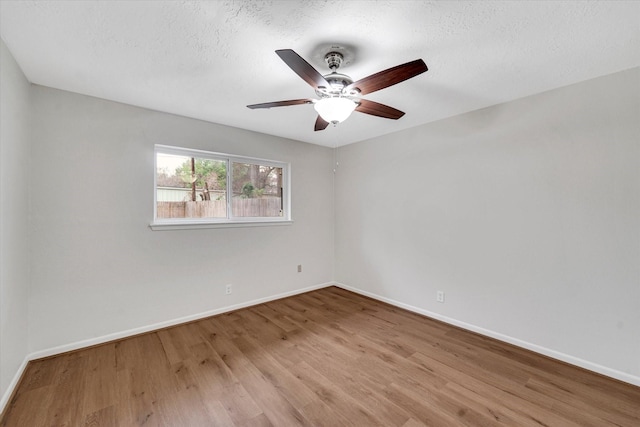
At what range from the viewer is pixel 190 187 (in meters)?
3.06

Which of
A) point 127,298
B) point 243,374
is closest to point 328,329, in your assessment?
point 243,374

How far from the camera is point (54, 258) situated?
2.25 m

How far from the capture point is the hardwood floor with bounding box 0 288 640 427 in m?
1.61

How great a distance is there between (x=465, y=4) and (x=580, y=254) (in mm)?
2141

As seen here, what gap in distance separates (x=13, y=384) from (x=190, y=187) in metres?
2.04

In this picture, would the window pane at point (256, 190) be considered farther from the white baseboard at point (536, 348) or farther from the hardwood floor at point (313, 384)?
the white baseboard at point (536, 348)

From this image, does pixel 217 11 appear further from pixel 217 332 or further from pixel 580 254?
pixel 580 254

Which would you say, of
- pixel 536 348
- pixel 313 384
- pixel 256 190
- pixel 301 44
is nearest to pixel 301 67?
pixel 301 44

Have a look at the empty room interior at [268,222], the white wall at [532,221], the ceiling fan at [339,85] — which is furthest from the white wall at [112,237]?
the white wall at [532,221]

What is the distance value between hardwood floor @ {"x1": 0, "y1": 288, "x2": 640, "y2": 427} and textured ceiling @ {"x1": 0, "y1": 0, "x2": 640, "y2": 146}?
231cm

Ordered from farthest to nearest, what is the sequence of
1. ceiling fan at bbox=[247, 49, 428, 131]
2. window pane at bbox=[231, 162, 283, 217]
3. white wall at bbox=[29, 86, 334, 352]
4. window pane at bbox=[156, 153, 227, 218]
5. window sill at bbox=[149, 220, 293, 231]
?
window pane at bbox=[231, 162, 283, 217] < window pane at bbox=[156, 153, 227, 218] < window sill at bbox=[149, 220, 293, 231] < white wall at bbox=[29, 86, 334, 352] < ceiling fan at bbox=[247, 49, 428, 131]

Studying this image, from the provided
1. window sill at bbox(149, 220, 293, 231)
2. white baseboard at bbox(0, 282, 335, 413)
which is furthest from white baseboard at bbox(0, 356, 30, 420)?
window sill at bbox(149, 220, 293, 231)

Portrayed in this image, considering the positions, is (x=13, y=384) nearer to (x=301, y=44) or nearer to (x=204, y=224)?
(x=204, y=224)

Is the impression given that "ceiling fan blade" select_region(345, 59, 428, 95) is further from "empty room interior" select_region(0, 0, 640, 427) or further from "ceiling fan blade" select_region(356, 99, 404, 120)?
"ceiling fan blade" select_region(356, 99, 404, 120)
